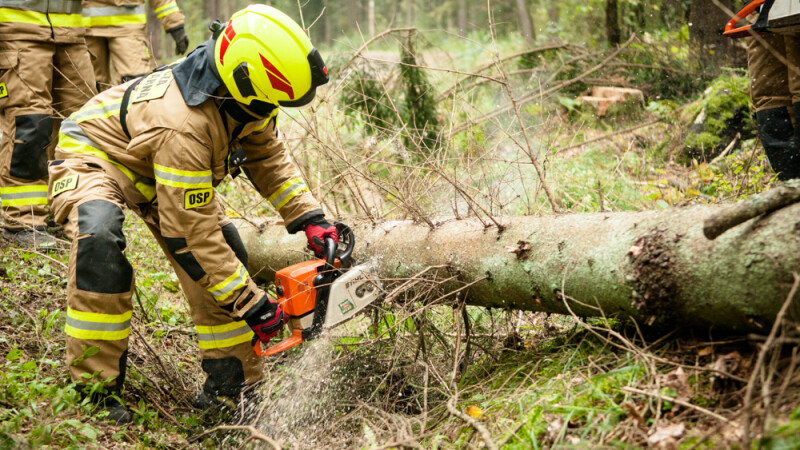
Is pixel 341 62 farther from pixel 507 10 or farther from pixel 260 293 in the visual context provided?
pixel 507 10

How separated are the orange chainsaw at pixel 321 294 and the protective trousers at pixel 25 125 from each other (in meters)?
2.43

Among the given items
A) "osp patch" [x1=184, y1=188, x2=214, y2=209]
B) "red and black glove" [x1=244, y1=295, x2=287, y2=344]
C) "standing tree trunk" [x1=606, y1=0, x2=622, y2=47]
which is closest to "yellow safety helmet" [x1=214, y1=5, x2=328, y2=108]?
"osp patch" [x1=184, y1=188, x2=214, y2=209]

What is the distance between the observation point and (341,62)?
6348 mm

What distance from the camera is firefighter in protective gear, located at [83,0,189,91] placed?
4.86 metres

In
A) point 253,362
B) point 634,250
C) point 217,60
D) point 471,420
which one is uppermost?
point 217,60

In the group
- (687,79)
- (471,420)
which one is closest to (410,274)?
(471,420)

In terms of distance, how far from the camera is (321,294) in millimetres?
3018

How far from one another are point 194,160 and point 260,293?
732 mm

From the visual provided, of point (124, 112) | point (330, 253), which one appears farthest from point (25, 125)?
point (330, 253)

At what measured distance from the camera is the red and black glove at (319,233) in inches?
130

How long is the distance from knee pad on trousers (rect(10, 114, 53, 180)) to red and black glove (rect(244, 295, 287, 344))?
255 cm

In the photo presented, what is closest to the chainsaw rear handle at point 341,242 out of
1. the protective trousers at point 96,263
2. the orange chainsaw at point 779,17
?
the protective trousers at point 96,263

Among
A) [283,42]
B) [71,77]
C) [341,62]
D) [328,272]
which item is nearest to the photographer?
[283,42]

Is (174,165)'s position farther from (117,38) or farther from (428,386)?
(117,38)
